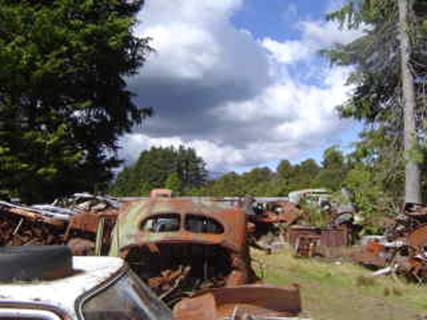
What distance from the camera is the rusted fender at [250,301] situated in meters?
5.01

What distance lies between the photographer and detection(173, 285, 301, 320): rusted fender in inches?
197

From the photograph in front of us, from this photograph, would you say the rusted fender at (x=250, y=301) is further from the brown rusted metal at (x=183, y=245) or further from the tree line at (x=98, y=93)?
the tree line at (x=98, y=93)

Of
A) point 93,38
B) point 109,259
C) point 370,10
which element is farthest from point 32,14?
point 109,259

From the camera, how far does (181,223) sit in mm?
8359

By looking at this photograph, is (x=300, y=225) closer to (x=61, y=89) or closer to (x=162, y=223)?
(x=61, y=89)

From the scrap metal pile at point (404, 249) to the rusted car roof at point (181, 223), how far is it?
6.25 meters

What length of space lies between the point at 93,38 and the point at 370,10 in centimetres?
903

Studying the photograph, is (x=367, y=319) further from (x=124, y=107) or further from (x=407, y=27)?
(x=124, y=107)

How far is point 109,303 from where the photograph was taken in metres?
3.28

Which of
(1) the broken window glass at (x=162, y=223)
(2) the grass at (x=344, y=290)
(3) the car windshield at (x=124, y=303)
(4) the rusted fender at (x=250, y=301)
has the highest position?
(1) the broken window glass at (x=162, y=223)

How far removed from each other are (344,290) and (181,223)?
543 centimetres

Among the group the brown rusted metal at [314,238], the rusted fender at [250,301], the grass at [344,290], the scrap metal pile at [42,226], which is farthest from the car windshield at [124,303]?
the brown rusted metal at [314,238]

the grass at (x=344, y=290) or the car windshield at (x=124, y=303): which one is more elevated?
the car windshield at (x=124, y=303)

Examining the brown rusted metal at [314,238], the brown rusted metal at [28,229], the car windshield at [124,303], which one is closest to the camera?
the car windshield at [124,303]
